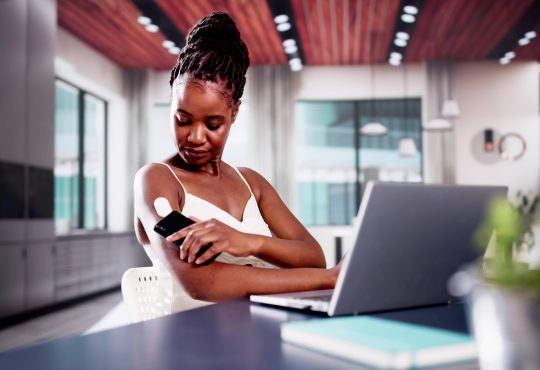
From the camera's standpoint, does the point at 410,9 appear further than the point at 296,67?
No

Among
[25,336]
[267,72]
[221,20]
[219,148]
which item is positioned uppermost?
[267,72]

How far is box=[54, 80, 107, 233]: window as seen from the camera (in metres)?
7.26

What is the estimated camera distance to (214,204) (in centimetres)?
153

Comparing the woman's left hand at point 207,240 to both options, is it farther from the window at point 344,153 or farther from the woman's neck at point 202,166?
the window at point 344,153

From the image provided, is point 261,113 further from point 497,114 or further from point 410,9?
point 497,114

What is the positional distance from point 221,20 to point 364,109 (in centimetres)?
796

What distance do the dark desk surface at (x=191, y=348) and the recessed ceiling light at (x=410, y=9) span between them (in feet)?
19.0

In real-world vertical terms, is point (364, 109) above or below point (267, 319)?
above

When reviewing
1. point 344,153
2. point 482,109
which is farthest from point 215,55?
point 482,109

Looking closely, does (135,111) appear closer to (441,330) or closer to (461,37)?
(461,37)

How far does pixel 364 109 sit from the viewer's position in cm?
927

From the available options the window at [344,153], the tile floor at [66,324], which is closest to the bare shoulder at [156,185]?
the tile floor at [66,324]

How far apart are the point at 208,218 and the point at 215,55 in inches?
16.3

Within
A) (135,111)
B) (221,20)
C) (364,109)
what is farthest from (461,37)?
(221,20)
